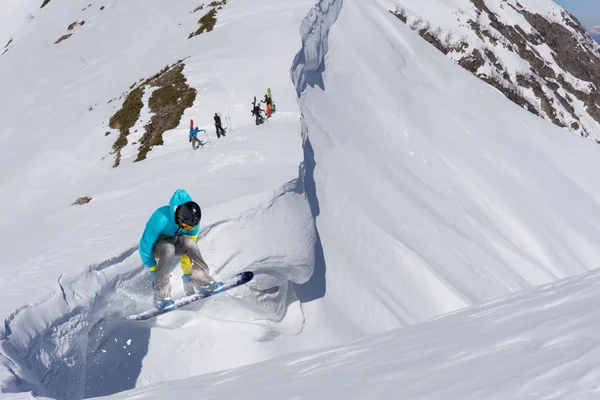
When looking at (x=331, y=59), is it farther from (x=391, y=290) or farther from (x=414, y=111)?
(x=391, y=290)

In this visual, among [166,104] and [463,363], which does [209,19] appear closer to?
[166,104]

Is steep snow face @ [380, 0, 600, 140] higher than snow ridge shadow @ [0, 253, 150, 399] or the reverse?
the reverse

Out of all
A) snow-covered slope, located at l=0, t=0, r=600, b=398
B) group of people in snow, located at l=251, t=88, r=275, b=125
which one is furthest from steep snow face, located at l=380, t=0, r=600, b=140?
group of people in snow, located at l=251, t=88, r=275, b=125

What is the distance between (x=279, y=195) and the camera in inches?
566

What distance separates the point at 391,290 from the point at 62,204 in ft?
33.0

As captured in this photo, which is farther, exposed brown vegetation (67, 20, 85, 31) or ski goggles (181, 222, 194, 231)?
exposed brown vegetation (67, 20, 85, 31)

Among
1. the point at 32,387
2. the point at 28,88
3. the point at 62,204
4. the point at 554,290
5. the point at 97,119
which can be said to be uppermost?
the point at 554,290

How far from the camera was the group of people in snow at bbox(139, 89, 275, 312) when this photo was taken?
33.1 ft

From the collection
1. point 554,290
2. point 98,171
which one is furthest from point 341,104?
point 554,290

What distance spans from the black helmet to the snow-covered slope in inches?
88.1

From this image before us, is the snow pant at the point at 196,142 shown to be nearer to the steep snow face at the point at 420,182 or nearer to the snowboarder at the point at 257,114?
the snowboarder at the point at 257,114

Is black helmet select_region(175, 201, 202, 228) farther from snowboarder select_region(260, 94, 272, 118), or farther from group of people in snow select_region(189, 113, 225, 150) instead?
snowboarder select_region(260, 94, 272, 118)

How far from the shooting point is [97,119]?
24.6 m

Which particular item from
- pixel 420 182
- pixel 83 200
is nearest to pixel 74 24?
pixel 420 182
